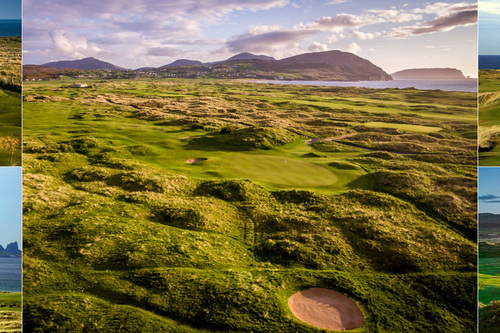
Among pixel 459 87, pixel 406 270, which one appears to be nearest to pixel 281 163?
→ pixel 406 270

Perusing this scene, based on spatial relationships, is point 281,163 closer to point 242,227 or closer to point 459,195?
point 242,227

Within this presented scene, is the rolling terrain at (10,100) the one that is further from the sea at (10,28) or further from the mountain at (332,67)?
the mountain at (332,67)

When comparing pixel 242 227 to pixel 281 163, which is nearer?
pixel 242 227

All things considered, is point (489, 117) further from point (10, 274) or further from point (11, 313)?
point (11, 313)

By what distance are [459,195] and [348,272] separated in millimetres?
10593

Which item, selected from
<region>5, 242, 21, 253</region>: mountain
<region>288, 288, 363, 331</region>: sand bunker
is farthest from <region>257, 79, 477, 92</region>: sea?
<region>5, 242, 21, 253</region>: mountain

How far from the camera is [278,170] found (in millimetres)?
22016

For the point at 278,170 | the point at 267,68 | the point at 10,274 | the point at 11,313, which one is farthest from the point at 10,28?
the point at 267,68

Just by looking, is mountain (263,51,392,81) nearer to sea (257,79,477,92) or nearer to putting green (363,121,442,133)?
sea (257,79,477,92)

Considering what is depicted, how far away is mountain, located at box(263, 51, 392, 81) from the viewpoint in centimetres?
2555

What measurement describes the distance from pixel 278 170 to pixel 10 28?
57.1 feet

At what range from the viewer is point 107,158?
2252cm

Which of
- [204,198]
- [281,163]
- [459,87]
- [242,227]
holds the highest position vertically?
[459,87]

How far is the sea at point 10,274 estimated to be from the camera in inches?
530
